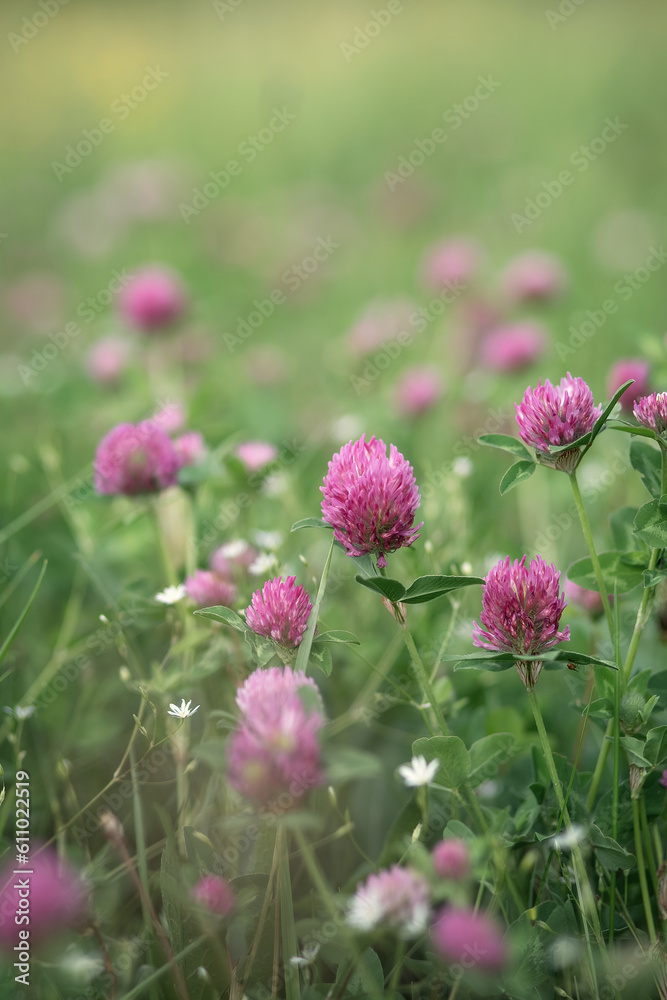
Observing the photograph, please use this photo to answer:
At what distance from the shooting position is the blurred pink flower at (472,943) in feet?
2.31

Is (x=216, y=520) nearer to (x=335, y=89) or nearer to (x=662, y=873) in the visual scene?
(x=662, y=873)

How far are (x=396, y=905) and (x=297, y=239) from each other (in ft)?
10.7

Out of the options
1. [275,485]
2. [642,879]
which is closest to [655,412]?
[642,879]

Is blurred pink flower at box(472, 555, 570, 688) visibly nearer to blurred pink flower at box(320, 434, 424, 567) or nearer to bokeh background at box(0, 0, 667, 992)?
blurred pink flower at box(320, 434, 424, 567)

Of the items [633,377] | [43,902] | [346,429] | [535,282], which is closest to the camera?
[43,902]

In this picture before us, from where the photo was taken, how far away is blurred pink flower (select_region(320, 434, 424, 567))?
0.86 metres

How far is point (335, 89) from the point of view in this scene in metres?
5.50

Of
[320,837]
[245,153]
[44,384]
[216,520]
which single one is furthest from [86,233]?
[320,837]

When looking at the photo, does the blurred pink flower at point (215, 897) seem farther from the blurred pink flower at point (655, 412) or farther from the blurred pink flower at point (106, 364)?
the blurred pink flower at point (106, 364)

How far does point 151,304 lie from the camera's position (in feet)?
7.27

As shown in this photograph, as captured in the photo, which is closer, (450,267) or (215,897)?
(215,897)

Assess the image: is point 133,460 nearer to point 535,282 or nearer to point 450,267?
point 535,282

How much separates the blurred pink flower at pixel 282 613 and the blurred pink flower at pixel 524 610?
20 centimetres

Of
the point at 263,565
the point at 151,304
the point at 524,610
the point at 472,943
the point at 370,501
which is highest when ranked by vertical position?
the point at 151,304
